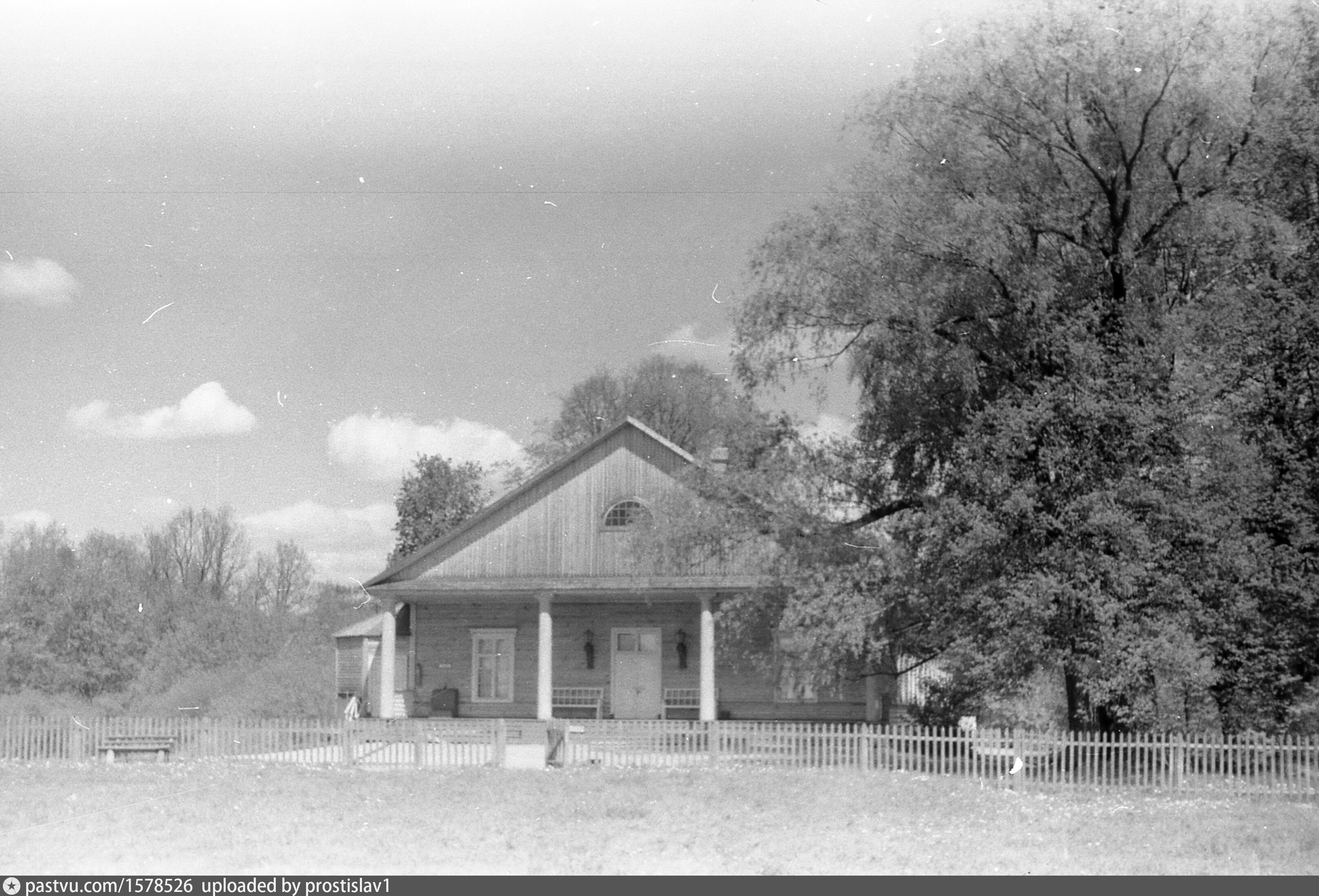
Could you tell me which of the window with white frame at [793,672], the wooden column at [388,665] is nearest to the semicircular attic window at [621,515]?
the window with white frame at [793,672]

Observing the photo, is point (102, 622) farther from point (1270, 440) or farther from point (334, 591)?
point (1270, 440)

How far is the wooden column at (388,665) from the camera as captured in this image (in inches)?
1155

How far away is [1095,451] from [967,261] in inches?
147

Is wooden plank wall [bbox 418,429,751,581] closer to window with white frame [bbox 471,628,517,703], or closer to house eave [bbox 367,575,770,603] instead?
house eave [bbox 367,575,770,603]

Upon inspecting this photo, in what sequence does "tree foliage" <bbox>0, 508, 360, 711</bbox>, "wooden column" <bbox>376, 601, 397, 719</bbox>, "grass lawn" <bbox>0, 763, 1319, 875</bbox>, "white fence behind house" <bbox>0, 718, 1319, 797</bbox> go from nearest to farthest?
"grass lawn" <bbox>0, 763, 1319, 875</bbox>, "white fence behind house" <bbox>0, 718, 1319, 797</bbox>, "wooden column" <bbox>376, 601, 397, 719</bbox>, "tree foliage" <bbox>0, 508, 360, 711</bbox>

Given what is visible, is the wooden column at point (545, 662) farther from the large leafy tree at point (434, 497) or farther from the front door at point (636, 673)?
the large leafy tree at point (434, 497)

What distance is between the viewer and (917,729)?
73.0 ft

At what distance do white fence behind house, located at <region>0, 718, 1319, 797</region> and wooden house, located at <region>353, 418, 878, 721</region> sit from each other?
5712 millimetres

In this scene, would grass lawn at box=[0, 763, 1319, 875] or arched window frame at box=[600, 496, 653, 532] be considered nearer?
grass lawn at box=[0, 763, 1319, 875]

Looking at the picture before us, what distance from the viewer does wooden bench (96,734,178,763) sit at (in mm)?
22703

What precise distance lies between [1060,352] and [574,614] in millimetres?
13924

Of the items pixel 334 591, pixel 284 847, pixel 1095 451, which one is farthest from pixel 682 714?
pixel 334 591

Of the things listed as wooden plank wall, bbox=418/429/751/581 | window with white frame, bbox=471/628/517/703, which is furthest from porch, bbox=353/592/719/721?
wooden plank wall, bbox=418/429/751/581

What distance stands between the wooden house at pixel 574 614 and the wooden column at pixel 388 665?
42mm
